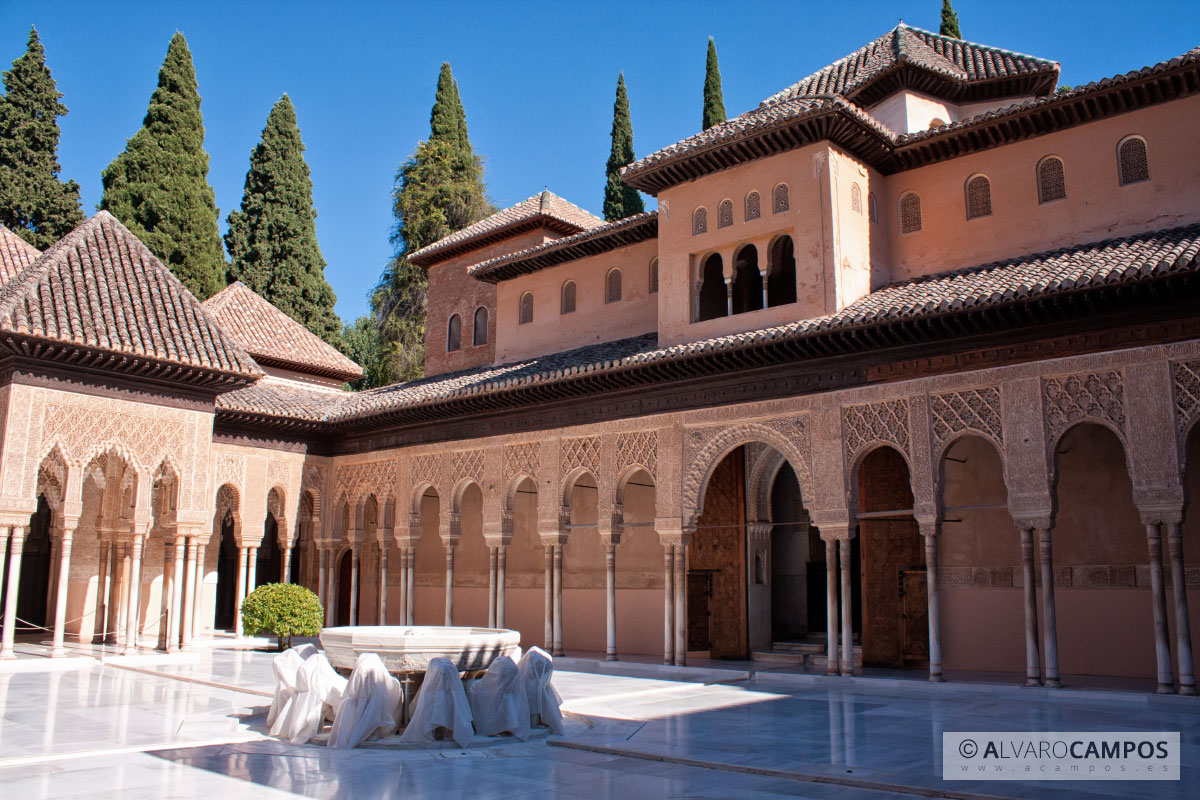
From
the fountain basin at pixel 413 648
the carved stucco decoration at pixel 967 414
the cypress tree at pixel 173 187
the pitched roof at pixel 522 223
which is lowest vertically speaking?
the fountain basin at pixel 413 648

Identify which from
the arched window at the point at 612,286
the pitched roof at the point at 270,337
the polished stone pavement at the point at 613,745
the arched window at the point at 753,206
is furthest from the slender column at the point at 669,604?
the pitched roof at the point at 270,337

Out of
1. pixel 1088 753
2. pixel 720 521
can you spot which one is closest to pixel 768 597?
pixel 720 521

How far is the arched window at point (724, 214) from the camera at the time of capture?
49.9 ft

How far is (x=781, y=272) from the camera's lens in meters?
15.7

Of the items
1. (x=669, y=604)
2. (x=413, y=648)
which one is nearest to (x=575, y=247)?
(x=669, y=604)

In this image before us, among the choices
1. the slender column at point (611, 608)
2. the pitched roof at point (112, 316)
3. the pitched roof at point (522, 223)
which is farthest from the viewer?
the pitched roof at point (522, 223)

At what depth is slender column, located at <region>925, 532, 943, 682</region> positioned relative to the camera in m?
11.9

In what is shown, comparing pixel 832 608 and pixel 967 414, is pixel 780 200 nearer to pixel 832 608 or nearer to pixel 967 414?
pixel 967 414

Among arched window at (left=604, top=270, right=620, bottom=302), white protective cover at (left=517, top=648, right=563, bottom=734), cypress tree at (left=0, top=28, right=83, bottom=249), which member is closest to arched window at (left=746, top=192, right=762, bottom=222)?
arched window at (left=604, top=270, right=620, bottom=302)

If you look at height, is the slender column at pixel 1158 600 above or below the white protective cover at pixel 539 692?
above

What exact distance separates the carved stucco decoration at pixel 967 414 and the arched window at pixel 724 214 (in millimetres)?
4609

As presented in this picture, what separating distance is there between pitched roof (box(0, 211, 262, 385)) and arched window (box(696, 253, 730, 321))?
7.82 metres

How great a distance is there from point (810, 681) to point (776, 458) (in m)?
4.80

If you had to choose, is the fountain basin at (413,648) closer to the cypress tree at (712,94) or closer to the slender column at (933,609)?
the slender column at (933,609)
